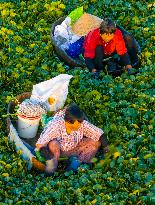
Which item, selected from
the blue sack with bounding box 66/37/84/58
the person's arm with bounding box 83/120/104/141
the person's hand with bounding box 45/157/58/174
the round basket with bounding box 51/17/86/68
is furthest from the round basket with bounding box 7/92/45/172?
the blue sack with bounding box 66/37/84/58

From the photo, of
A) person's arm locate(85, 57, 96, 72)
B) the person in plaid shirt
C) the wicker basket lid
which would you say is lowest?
the person in plaid shirt

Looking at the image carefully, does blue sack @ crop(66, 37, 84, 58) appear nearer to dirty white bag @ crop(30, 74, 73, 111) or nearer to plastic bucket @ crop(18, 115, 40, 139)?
dirty white bag @ crop(30, 74, 73, 111)

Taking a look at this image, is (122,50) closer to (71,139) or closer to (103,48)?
(103,48)

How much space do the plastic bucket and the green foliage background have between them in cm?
22

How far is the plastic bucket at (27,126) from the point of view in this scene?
7.70m

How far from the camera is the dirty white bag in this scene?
7945 mm

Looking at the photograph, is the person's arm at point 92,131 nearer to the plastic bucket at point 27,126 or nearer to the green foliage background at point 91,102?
the green foliage background at point 91,102

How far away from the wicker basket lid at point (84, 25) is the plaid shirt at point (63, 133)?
235 centimetres

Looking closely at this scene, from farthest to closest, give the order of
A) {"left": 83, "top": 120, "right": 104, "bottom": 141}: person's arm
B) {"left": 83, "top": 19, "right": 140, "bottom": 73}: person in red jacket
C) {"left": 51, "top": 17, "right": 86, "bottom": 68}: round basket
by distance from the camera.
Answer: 1. {"left": 51, "top": 17, "right": 86, "bottom": 68}: round basket
2. {"left": 83, "top": 19, "right": 140, "bottom": 73}: person in red jacket
3. {"left": 83, "top": 120, "right": 104, "bottom": 141}: person's arm

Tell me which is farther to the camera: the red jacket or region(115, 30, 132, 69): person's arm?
region(115, 30, 132, 69): person's arm

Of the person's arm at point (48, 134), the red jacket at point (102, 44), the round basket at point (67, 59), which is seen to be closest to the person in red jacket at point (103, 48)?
the red jacket at point (102, 44)

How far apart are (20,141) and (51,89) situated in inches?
36.6

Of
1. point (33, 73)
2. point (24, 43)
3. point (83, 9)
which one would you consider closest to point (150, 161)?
point (33, 73)

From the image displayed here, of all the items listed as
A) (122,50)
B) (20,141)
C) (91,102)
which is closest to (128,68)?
(122,50)
